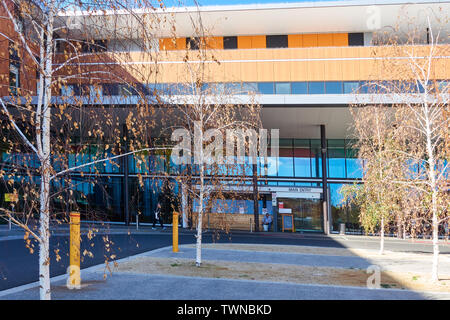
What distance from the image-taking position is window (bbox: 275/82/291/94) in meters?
28.3

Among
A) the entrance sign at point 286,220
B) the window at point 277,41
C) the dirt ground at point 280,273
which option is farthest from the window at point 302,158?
the dirt ground at point 280,273

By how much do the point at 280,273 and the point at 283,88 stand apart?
1953cm

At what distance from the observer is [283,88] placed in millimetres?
28344

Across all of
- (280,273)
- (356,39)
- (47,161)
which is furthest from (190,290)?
(356,39)

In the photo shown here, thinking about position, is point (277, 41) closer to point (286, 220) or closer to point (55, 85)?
point (286, 220)

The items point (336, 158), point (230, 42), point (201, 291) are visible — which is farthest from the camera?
point (230, 42)

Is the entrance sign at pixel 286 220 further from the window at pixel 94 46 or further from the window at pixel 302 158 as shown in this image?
the window at pixel 94 46

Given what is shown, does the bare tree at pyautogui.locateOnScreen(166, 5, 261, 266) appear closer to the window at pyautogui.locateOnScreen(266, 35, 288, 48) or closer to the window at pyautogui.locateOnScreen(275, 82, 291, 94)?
the window at pyautogui.locateOnScreen(275, 82, 291, 94)

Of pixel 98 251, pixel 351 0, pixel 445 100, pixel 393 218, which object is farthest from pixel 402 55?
pixel 351 0

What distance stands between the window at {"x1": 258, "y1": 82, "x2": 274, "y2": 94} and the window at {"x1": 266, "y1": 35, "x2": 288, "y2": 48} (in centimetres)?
704

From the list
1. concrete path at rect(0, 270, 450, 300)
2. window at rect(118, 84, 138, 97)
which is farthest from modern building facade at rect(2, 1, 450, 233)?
window at rect(118, 84, 138, 97)

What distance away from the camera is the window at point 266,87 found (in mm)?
28447
